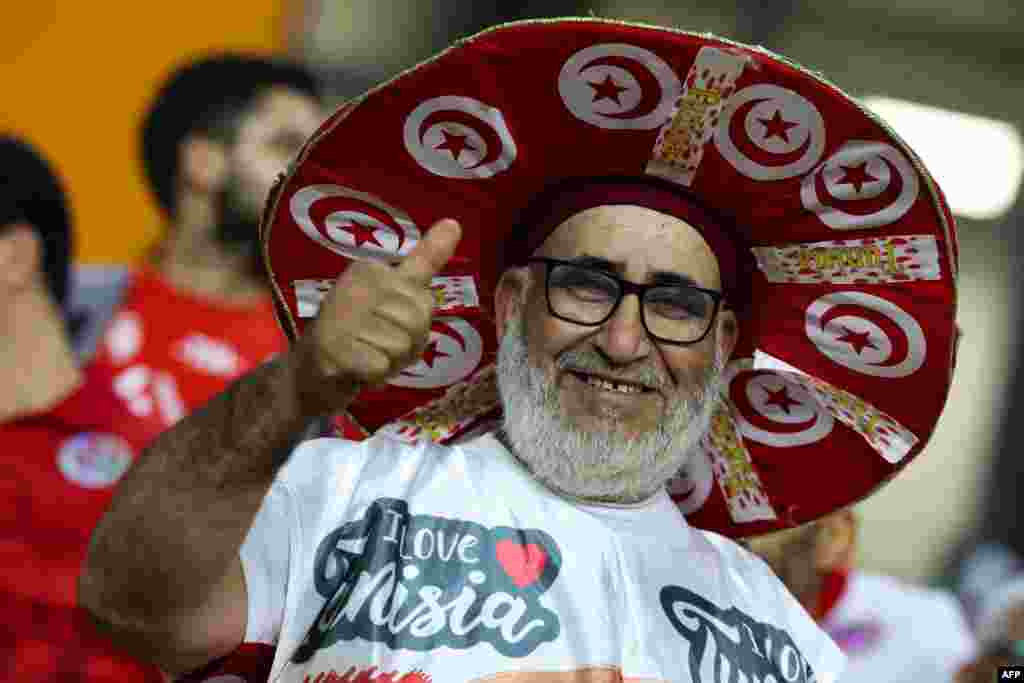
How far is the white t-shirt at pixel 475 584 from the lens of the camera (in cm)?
242

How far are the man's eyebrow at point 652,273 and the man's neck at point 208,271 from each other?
314 centimetres

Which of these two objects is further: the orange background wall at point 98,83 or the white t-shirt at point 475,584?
the orange background wall at point 98,83

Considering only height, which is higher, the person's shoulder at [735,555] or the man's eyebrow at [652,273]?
the man's eyebrow at [652,273]

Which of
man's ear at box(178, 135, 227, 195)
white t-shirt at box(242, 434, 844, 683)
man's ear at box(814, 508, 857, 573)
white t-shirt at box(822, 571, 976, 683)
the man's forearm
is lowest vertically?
white t-shirt at box(822, 571, 976, 683)

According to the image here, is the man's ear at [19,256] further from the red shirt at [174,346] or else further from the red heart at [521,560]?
the red heart at [521,560]

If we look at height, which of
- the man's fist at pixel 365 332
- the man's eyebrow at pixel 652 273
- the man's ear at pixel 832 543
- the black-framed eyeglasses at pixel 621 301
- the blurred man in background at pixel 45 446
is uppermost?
the man's fist at pixel 365 332

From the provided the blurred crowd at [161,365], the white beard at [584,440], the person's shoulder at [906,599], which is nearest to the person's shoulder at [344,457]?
the white beard at [584,440]

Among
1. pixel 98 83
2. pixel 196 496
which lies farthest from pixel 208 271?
pixel 196 496

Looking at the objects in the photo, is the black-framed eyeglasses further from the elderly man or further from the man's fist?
the man's fist

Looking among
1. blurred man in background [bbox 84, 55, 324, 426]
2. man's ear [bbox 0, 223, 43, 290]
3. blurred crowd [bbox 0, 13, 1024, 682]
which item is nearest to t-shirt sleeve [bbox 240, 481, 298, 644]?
blurred crowd [bbox 0, 13, 1024, 682]

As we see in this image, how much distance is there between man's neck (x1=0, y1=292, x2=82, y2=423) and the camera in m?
4.70

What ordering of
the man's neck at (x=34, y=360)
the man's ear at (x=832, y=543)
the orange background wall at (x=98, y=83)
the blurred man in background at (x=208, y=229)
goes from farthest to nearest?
the orange background wall at (x=98, y=83) → the blurred man in background at (x=208, y=229) → the man's neck at (x=34, y=360) → the man's ear at (x=832, y=543)

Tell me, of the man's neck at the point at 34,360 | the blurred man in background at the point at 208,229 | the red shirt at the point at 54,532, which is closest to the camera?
the red shirt at the point at 54,532

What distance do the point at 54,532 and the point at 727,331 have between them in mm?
2325
